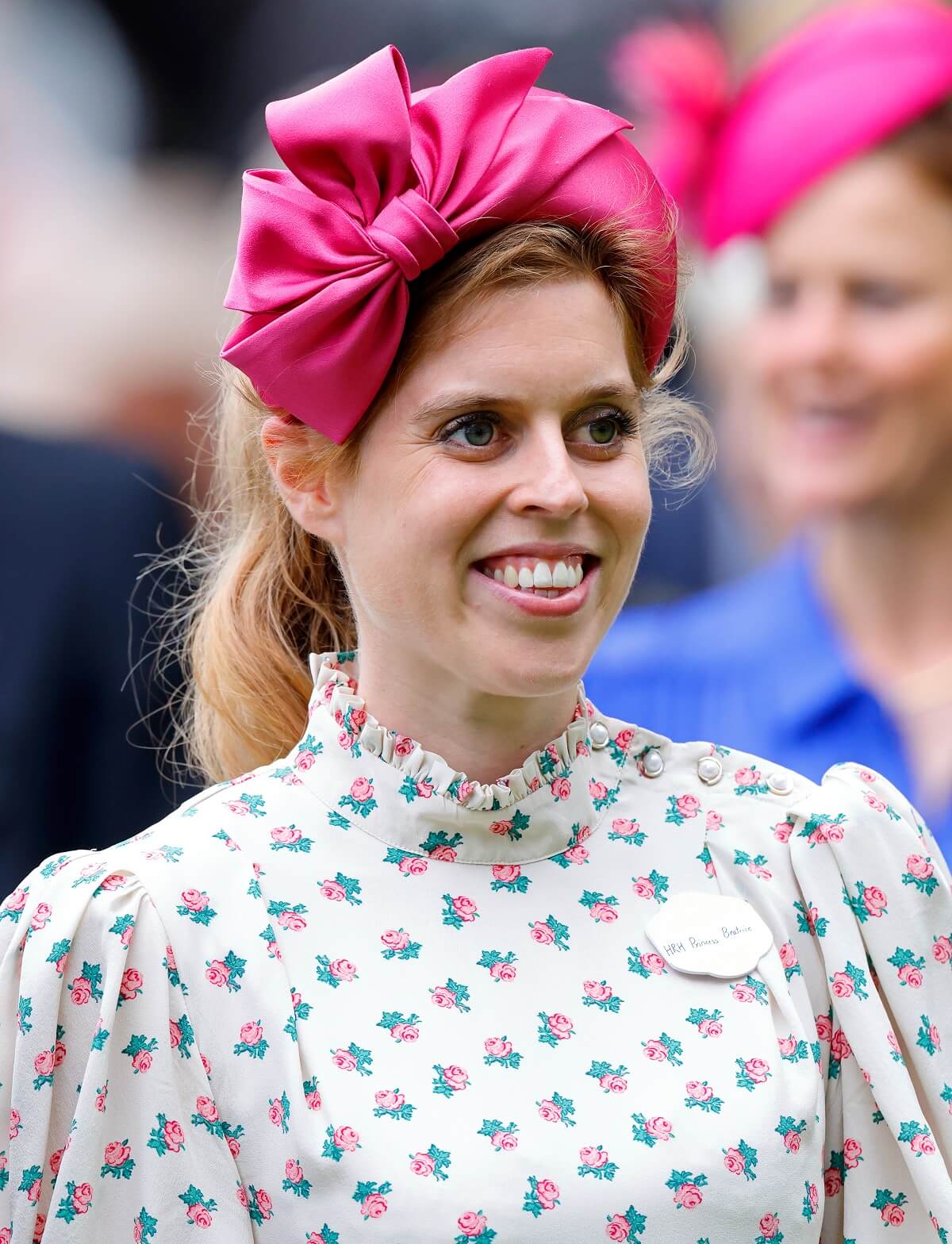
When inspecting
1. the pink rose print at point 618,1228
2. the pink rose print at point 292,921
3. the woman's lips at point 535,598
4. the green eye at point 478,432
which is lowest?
the pink rose print at point 618,1228

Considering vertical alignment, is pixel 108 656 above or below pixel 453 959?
above

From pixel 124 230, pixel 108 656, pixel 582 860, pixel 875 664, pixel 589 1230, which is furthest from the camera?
pixel 124 230

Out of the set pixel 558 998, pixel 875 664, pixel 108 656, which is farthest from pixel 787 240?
pixel 558 998

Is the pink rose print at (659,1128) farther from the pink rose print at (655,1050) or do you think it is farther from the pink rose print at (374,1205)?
the pink rose print at (374,1205)

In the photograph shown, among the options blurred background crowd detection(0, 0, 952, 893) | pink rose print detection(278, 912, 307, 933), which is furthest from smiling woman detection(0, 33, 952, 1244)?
blurred background crowd detection(0, 0, 952, 893)

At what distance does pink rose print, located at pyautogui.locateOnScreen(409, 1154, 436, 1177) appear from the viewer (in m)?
1.50

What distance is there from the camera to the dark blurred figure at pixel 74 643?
3031mm

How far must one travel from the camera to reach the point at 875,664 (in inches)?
136

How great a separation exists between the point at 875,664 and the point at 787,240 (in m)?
0.80

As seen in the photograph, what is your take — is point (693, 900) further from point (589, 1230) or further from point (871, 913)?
point (589, 1230)

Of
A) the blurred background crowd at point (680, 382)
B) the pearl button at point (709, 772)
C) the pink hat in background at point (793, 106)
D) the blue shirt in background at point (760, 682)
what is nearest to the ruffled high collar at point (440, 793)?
the pearl button at point (709, 772)

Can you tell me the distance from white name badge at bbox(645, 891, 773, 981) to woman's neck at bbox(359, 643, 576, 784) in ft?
0.64

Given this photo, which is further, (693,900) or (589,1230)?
(693,900)

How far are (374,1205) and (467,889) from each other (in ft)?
0.97
